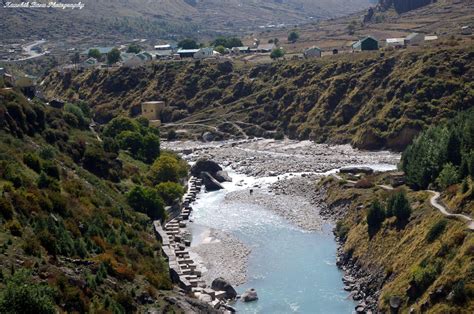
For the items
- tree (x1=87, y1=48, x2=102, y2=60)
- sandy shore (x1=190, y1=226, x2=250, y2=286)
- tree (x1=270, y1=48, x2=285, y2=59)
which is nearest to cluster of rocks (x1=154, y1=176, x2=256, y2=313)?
sandy shore (x1=190, y1=226, x2=250, y2=286)

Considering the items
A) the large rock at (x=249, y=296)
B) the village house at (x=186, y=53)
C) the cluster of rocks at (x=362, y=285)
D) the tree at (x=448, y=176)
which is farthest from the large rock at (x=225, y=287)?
the village house at (x=186, y=53)

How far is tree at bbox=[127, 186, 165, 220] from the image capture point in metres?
61.9

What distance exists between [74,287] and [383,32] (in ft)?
486

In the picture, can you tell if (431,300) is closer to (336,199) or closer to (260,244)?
(260,244)

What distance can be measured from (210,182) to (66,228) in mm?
42985

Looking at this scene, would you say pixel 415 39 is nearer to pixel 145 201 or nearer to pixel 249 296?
pixel 145 201

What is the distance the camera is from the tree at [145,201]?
2437 inches

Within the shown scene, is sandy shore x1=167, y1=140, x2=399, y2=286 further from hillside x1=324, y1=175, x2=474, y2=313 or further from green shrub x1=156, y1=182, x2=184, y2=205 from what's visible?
hillside x1=324, y1=175, x2=474, y2=313

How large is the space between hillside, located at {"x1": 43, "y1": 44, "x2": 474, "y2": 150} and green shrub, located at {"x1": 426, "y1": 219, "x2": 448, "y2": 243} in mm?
50659

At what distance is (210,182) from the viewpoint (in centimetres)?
8606

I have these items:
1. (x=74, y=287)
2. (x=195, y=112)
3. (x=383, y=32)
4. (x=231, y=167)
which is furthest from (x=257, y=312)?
(x=383, y=32)

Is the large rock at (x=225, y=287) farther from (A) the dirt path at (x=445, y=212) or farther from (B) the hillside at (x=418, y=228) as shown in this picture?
(A) the dirt path at (x=445, y=212)

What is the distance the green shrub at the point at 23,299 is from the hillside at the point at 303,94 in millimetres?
72829

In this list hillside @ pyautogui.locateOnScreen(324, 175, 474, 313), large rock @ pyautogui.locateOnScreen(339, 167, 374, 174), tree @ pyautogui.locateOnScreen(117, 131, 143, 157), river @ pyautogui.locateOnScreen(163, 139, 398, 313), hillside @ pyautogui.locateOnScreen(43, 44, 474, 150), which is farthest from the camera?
hillside @ pyautogui.locateOnScreen(43, 44, 474, 150)
